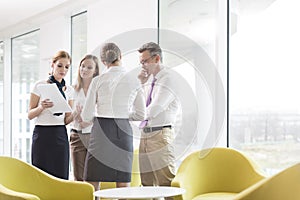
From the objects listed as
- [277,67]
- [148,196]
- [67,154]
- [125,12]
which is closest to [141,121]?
[67,154]

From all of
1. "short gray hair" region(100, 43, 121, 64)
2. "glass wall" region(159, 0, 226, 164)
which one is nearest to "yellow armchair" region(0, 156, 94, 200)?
"short gray hair" region(100, 43, 121, 64)

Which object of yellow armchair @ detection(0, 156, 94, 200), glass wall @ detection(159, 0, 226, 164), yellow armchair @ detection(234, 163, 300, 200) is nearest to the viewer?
yellow armchair @ detection(234, 163, 300, 200)

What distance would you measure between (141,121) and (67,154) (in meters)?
0.75

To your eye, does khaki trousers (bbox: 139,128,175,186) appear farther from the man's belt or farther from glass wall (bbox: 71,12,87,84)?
glass wall (bbox: 71,12,87,84)

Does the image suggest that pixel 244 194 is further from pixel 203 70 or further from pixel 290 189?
pixel 203 70

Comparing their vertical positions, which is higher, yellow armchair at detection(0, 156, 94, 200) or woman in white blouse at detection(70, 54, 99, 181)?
woman in white blouse at detection(70, 54, 99, 181)

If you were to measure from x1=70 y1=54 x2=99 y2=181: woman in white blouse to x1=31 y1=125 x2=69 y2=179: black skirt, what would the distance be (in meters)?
0.09

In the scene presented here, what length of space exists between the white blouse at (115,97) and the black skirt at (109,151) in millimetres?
72

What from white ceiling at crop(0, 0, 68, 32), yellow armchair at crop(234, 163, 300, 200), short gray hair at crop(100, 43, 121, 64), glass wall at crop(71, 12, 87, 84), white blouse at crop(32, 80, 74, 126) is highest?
white ceiling at crop(0, 0, 68, 32)

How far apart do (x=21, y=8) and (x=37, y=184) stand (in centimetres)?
397

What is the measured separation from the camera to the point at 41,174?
3.48 metres

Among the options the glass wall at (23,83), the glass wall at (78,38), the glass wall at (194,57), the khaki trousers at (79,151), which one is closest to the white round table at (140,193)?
the khaki trousers at (79,151)

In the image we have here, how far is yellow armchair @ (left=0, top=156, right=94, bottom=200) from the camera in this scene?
11.1 ft

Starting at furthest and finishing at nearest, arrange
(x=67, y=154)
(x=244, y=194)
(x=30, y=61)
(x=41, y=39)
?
(x=30, y=61)
(x=41, y=39)
(x=67, y=154)
(x=244, y=194)
